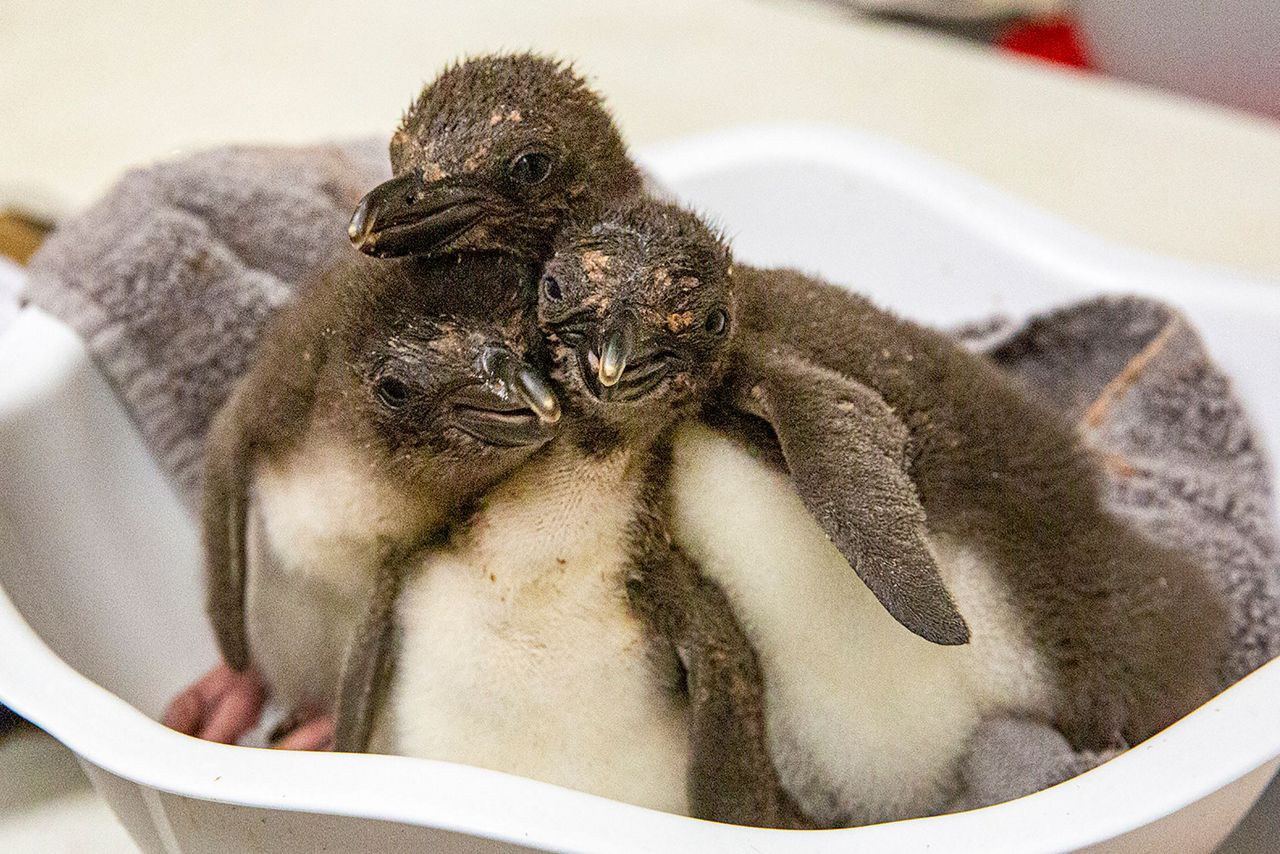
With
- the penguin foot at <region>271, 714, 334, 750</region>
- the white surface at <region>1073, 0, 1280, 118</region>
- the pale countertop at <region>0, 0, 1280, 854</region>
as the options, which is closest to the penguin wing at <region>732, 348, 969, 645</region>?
the penguin foot at <region>271, 714, 334, 750</region>

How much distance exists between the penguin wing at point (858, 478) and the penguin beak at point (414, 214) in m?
0.14

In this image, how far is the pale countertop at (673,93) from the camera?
1503 mm

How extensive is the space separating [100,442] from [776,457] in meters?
0.44

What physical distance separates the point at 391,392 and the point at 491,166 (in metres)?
0.11

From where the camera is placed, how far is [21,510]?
75 centimetres

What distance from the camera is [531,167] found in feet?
1.98

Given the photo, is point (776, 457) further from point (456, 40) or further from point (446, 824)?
point (456, 40)

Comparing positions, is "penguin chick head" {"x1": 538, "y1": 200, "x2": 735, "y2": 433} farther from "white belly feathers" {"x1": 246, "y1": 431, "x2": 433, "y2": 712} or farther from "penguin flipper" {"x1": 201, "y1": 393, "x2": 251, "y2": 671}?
"penguin flipper" {"x1": 201, "y1": 393, "x2": 251, "y2": 671}

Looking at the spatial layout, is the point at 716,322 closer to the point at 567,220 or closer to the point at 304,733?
the point at 567,220

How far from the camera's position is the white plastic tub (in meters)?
0.50

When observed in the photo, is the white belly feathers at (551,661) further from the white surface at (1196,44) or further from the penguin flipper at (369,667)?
the white surface at (1196,44)

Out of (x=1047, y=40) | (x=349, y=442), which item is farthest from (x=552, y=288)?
(x=1047, y=40)

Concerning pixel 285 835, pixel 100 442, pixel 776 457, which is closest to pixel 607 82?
pixel 100 442

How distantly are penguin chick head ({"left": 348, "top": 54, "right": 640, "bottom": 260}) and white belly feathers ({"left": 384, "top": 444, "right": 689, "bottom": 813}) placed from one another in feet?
0.40
